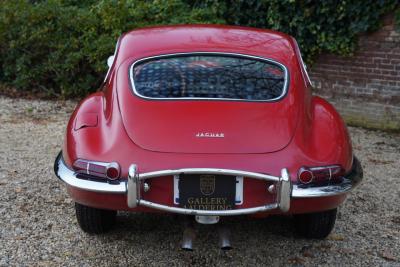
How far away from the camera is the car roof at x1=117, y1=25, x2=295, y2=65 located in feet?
13.9

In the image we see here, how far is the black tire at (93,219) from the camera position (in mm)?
3939

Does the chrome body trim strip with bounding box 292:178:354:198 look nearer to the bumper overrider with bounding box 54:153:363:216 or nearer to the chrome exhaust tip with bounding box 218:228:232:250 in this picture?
the bumper overrider with bounding box 54:153:363:216

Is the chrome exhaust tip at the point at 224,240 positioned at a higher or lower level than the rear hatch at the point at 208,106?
lower

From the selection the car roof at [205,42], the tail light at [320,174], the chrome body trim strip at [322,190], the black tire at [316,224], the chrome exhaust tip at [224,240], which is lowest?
the black tire at [316,224]

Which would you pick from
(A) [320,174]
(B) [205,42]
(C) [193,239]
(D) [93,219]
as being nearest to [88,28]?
(B) [205,42]

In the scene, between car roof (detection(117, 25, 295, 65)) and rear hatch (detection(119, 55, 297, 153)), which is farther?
car roof (detection(117, 25, 295, 65))

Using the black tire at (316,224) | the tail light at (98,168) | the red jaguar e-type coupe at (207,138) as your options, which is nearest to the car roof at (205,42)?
the red jaguar e-type coupe at (207,138)

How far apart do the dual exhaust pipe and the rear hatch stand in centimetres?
52

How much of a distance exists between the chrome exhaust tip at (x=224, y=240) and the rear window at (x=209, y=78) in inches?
37.8

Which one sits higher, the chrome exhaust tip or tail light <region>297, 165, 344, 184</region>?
tail light <region>297, 165, 344, 184</region>

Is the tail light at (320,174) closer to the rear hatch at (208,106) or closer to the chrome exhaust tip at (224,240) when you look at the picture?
the rear hatch at (208,106)

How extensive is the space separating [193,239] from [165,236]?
768mm

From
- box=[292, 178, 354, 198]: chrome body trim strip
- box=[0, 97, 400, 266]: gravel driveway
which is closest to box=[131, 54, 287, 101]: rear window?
box=[292, 178, 354, 198]: chrome body trim strip

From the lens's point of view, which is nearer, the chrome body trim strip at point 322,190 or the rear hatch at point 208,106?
the chrome body trim strip at point 322,190
